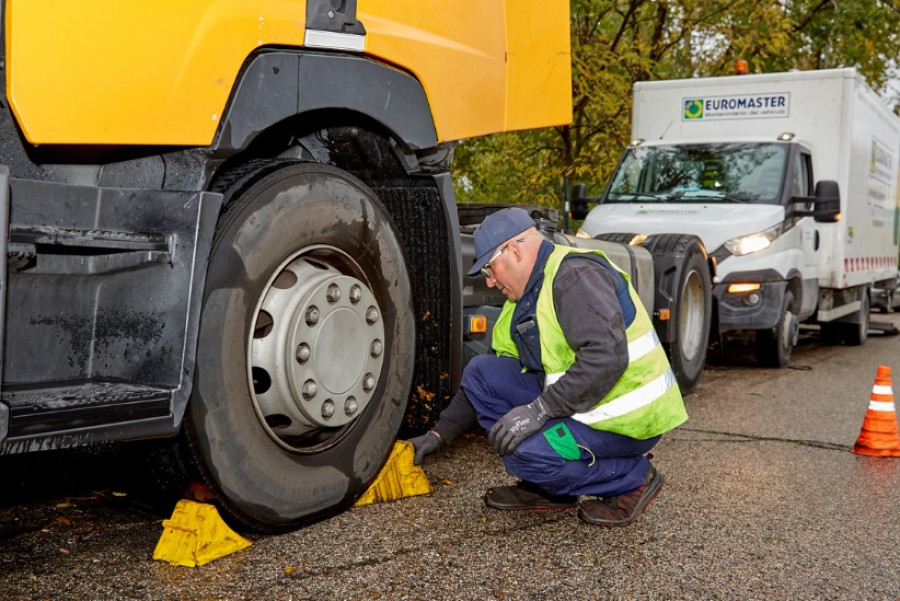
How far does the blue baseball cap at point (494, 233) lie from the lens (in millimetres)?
3502

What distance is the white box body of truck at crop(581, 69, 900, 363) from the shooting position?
8.37m

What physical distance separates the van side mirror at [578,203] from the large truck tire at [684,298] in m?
2.24

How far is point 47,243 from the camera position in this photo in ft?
7.45

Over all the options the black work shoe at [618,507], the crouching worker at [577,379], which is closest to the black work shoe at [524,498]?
the crouching worker at [577,379]

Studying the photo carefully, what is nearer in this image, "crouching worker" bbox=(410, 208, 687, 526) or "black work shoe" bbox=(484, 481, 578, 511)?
"crouching worker" bbox=(410, 208, 687, 526)

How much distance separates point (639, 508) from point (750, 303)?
16.8 feet

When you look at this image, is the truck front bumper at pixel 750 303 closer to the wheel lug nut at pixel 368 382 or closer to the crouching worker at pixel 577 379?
the crouching worker at pixel 577 379

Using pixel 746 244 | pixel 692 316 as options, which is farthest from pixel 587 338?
pixel 746 244

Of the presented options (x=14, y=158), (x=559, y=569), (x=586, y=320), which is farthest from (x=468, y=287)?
(x=14, y=158)

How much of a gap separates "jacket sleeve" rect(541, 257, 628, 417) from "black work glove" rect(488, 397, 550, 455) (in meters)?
0.04

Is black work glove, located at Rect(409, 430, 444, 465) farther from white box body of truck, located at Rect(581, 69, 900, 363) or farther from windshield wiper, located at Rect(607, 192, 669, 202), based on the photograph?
windshield wiper, located at Rect(607, 192, 669, 202)

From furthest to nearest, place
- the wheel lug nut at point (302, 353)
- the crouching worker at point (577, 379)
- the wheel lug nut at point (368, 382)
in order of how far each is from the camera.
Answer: the crouching worker at point (577, 379) < the wheel lug nut at point (368, 382) < the wheel lug nut at point (302, 353)

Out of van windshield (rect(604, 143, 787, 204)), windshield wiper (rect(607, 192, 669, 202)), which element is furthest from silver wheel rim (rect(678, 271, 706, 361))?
windshield wiper (rect(607, 192, 669, 202))

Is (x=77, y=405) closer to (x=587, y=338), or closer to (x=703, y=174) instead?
(x=587, y=338)
